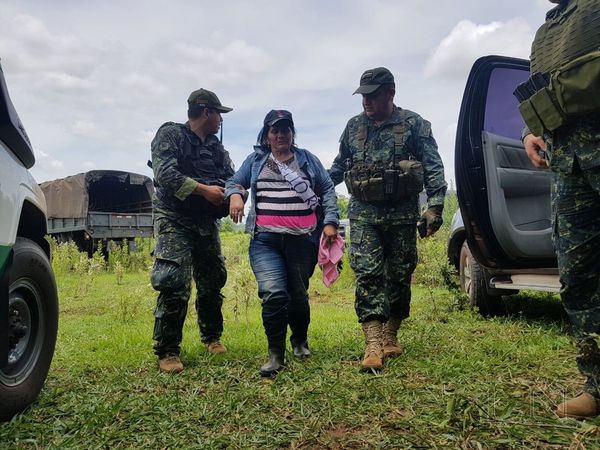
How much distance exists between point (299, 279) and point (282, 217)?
0.47 meters

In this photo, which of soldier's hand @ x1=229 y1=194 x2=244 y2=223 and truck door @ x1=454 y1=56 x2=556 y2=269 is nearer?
soldier's hand @ x1=229 y1=194 x2=244 y2=223

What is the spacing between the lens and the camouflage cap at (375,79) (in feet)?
11.8

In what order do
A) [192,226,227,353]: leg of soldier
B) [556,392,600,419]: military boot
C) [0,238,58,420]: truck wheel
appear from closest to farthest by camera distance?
[556,392,600,419]: military boot < [0,238,58,420]: truck wheel < [192,226,227,353]: leg of soldier

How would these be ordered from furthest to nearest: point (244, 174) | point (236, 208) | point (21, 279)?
point (244, 174)
point (236, 208)
point (21, 279)

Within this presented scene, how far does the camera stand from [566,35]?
2303mm

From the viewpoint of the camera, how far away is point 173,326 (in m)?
3.65

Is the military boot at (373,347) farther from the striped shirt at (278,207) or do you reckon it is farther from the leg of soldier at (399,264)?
the striped shirt at (278,207)

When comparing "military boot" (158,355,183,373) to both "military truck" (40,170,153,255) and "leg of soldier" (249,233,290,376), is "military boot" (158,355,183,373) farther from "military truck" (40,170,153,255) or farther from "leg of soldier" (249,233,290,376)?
"military truck" (40,170,153,255)

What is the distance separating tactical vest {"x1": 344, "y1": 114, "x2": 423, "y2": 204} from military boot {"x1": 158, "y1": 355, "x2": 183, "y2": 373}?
172 cm

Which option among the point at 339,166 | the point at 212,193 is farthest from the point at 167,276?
the point at 339,166

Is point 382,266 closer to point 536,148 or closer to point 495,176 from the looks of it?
point 495,176

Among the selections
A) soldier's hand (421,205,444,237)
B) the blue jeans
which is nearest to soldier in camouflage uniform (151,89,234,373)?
the blue jeans

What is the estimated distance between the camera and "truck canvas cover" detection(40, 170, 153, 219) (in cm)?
1306

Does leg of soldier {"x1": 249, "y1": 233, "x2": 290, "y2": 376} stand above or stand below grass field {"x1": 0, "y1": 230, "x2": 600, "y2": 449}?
above
